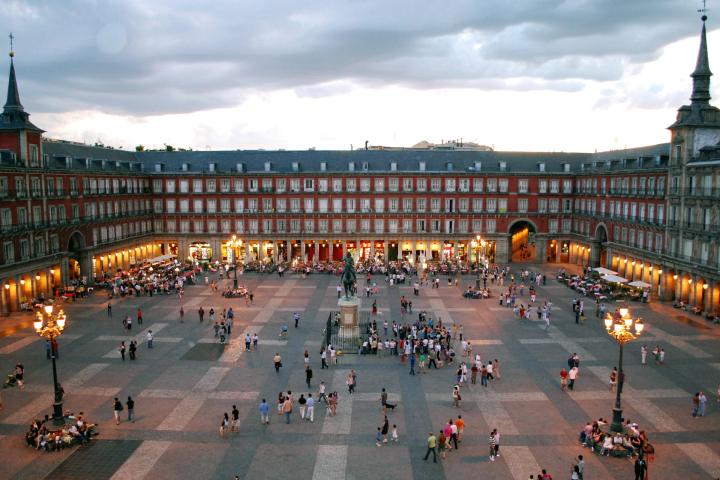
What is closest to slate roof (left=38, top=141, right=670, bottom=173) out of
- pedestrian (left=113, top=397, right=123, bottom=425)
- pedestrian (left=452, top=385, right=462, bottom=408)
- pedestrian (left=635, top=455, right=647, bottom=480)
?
pedestrian (left=452, top=385, right=462, bottom=408)

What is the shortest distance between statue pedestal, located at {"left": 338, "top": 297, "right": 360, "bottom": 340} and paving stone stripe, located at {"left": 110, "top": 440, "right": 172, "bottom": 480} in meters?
17.3

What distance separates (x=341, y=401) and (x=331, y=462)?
6285 millimetres

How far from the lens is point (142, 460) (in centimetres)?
2358

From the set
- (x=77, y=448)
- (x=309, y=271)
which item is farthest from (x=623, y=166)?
(x=77, y=448)

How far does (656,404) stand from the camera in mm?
29438

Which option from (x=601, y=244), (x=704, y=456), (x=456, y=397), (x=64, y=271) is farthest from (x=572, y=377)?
(x=64, y=271)

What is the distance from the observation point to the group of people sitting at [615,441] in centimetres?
2391

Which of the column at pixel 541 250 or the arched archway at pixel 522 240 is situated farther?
the arched archway at pixel 522 240

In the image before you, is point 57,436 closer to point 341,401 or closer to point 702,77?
point 341,401

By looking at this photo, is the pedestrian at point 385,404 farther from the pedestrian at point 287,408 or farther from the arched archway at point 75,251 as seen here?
the arched archway at point 75,251

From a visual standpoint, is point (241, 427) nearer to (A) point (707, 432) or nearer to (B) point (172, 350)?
(B) point (172, 350)

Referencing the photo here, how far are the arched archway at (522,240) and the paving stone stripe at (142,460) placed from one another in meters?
64.0

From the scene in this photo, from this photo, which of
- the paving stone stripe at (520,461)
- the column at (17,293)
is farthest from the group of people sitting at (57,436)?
the column at (17,293)

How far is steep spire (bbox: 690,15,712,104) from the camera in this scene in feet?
172
